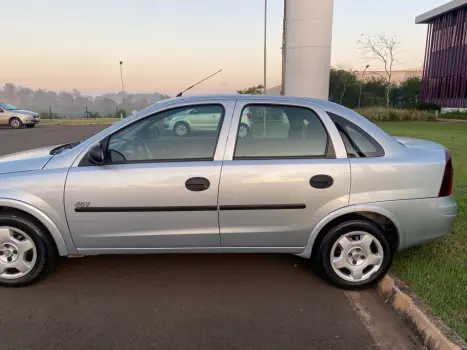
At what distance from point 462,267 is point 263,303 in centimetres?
187

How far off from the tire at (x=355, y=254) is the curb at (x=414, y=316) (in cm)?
11

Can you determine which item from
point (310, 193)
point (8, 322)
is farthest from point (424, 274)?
point (8, 322)

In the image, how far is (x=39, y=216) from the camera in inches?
114

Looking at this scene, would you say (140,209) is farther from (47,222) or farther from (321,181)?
(321,181)

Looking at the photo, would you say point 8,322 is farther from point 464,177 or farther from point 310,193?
point 464,177

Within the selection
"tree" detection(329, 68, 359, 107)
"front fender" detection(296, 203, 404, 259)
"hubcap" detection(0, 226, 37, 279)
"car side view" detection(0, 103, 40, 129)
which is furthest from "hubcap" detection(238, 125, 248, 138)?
"tree" detection(329, 68, 359, 107)

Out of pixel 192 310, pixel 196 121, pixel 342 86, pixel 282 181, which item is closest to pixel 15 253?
pixel 192 310

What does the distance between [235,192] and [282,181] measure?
39cm

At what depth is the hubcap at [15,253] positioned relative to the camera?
9.84 feet

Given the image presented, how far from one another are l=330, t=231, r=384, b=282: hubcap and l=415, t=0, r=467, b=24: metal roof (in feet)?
122

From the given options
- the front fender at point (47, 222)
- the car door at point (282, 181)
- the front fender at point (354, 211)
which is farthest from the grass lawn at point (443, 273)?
the front fender at point (47, 222)

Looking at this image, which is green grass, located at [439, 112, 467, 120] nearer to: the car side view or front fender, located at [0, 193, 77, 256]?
front fender, located at [0, 193, 77, 256]

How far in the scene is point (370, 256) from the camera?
3.05 meters

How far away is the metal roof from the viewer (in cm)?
3203
